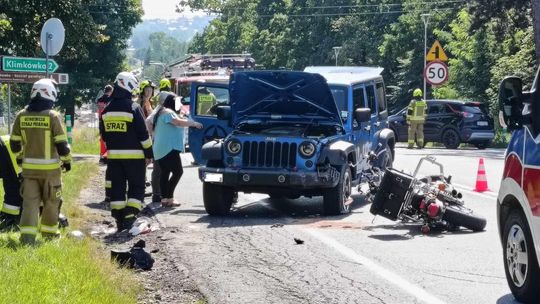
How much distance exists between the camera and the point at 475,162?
24.8 metres

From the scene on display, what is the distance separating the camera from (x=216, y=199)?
14492 millimetres

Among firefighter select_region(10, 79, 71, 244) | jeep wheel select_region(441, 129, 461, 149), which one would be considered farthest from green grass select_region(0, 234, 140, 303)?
jeep wheel select_region(441, 129, 461, 149)

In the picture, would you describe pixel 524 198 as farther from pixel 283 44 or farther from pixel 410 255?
pixel 283 44

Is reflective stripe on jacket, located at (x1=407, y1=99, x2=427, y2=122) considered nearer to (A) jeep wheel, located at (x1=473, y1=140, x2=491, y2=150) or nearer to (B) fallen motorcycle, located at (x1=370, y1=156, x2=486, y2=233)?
(A) jeep wheel, located at (x1=473, y1=140, x2=491, y2=150)

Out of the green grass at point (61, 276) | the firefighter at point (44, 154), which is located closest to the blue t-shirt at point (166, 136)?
the firefighter at point (44, 154)

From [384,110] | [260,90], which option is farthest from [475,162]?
[260,90]

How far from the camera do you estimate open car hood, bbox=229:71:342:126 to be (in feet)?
49.2

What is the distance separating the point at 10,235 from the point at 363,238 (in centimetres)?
394

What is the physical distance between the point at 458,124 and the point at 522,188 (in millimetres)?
26794

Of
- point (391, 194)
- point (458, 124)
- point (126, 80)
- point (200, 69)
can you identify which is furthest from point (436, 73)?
point (126, 80)

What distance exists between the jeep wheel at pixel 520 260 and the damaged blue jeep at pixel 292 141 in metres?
5.47

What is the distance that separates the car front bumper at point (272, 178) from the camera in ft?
45.7

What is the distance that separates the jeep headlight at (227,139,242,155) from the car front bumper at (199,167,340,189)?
31 cm

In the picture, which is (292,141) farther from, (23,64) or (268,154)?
(23,64)
